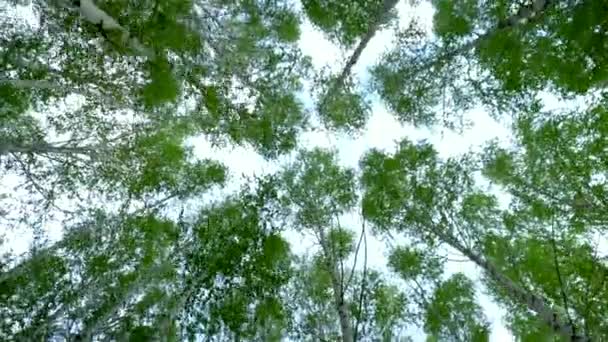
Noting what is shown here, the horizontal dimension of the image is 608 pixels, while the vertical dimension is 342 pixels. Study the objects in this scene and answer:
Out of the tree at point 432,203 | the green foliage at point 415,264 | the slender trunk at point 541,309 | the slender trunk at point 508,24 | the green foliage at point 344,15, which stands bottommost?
the slender trunk at point 541,309

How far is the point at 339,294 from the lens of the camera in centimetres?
777

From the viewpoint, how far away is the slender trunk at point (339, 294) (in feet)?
21.3

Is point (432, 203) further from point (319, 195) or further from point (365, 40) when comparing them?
point (365, 40)

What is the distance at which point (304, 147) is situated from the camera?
420 inches

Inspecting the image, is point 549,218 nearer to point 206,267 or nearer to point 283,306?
point 283,306

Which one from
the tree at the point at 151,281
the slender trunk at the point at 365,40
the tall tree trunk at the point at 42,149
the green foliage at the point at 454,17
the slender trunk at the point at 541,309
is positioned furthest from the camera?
the slender trunk at the point at 365,40

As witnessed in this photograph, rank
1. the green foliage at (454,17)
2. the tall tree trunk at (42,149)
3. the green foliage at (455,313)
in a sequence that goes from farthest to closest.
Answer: the green foliage at (455,313) < the green foliage at (454,17) < the tall tree trunk at (42,149)

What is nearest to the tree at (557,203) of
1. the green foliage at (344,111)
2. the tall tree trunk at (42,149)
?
the green foliage at (344,111)

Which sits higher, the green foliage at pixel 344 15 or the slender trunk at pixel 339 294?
the green foliage at pixel 344 15

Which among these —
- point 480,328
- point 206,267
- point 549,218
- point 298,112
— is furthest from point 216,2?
point 480,328

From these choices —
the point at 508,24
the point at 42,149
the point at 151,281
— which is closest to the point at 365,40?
the point at 508,24

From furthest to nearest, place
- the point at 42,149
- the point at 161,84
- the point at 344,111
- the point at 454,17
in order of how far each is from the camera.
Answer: the point at 344,111, the point at 454,17, the point at 42,149, the point at 161,84

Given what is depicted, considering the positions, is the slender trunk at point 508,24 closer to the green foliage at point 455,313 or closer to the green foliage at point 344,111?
the green foliage at point 344,111

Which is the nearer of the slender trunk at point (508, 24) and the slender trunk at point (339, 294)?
the slender trunk at point (339, 294)
